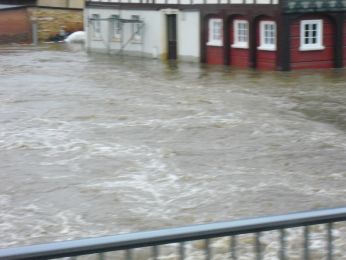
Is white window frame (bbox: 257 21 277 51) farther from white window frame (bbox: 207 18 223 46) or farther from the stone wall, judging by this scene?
the stone wall

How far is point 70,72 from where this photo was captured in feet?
93.2

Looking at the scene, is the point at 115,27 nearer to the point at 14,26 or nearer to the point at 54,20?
the point at 14,26

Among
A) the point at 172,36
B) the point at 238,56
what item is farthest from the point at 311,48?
the point at 172,36

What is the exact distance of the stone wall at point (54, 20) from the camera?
50.0 metres

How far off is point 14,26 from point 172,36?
60.1ft

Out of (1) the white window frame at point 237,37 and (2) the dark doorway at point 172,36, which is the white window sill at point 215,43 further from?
(2) the dark doorway at point 172,36

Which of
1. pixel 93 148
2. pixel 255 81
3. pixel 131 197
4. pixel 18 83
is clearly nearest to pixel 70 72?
pixel 18 83

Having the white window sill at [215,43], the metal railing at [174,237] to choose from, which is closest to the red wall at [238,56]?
the white window sill at [215,43]

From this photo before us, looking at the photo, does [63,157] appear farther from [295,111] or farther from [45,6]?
[45,6]

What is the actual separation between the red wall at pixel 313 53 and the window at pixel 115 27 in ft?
38.5

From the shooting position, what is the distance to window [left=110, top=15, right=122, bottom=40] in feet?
119

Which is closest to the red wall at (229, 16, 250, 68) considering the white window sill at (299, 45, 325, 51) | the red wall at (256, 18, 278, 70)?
the red wall at (256, 18, 278, 70)

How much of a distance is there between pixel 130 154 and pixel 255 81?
11193 mm

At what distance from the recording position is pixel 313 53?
27.1m
